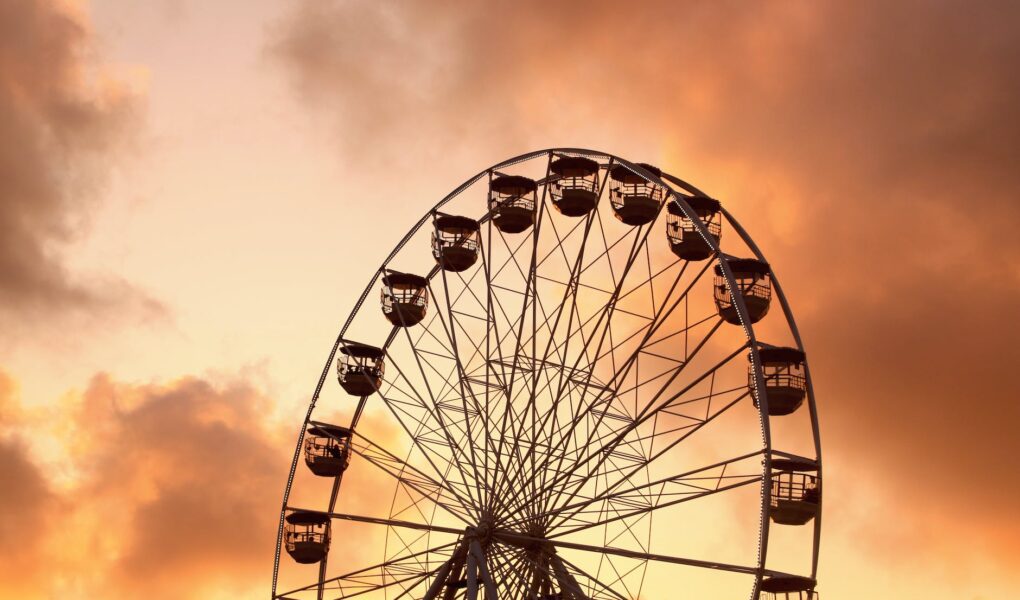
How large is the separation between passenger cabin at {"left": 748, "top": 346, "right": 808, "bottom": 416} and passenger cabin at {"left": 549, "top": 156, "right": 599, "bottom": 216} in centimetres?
635

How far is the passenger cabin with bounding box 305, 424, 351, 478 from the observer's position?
40.2 meters

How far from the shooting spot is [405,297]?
132ft

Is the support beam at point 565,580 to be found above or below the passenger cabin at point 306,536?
below

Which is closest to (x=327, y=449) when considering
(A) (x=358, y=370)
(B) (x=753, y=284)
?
(A) (x=358, y=370)

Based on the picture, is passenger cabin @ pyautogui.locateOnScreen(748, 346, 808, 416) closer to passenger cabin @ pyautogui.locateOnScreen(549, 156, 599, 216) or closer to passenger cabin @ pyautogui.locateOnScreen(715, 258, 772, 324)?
passenger cabin @ pyautogui.locateOnScreen(715, 258, 772, 324)

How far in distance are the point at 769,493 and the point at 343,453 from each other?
41.8ft

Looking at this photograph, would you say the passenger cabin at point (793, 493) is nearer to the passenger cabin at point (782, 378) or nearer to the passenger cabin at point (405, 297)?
the passenger cabin at point (782, 378)

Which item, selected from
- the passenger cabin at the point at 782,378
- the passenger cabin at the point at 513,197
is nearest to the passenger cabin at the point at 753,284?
the passenger cabin at the point at 782,378

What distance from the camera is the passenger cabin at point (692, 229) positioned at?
35.8m

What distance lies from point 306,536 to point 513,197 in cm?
944

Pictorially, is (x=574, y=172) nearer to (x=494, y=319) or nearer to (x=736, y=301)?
(x=494, y=319)

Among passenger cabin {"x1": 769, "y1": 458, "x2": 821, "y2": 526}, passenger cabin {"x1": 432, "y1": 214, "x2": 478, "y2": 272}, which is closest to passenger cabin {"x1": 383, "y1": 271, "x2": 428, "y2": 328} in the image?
passenger cabin {"x1": 432, "y1": 214, "x2": 478, "y2": 272}

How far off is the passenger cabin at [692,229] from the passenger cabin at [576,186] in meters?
2.02

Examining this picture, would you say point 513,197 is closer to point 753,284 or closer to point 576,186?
point 576,186
